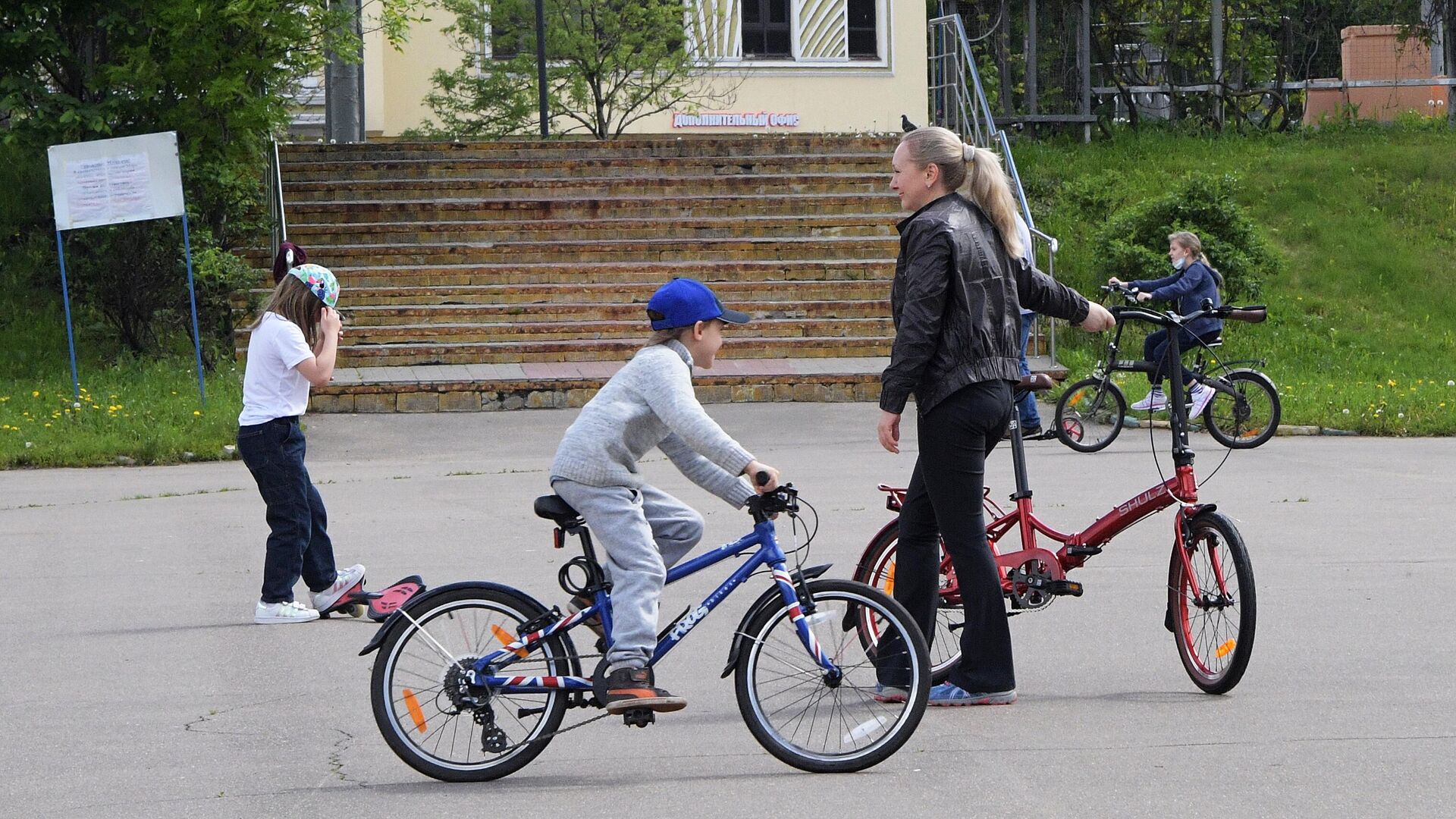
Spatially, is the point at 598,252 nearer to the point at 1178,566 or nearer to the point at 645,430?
the point at 1178,566

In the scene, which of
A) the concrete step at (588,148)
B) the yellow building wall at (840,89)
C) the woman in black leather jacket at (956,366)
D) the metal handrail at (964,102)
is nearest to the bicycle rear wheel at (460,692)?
the woman in black leather jacket at (956,366)

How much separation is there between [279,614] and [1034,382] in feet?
11.8

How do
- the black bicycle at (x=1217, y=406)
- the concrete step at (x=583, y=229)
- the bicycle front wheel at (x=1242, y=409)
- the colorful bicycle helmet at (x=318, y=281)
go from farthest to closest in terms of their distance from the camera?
the concrete step at (x=583, y=229) < the bicycle front wheel at (x=1242, y=409) < the black bicycle at (x=1217, y=406) < the colorful bicycle helmet at (x=318, y=281)

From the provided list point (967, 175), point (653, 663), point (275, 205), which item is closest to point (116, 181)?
point (275, 205)

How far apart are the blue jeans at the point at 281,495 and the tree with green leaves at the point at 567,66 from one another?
1588 cm

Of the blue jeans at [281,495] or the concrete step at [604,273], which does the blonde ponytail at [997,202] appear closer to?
the blue jeans at [281,495]

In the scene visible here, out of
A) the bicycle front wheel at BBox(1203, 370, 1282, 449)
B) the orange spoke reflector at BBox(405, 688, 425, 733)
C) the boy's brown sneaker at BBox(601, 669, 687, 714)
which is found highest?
the boy's brown sneaker at BBox(601, 669, 687, 714)


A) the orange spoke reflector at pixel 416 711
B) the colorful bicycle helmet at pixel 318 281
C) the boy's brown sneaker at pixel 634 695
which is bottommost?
the orange spoke reflector at pixel 416 711

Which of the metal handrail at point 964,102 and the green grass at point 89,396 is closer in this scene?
the green grass at point 89,396

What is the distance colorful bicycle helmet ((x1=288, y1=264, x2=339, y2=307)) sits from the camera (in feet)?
25.8

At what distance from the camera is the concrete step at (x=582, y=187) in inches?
821

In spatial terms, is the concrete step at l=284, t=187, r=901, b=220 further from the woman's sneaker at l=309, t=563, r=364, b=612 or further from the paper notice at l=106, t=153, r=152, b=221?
the woman's sneaker at l=309, t=563, r=364, b=612

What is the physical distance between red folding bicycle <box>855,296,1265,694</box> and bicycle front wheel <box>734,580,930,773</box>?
0.70 m

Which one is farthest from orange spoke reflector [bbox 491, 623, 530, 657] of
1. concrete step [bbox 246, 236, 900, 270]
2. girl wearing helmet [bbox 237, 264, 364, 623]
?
concrete step [bbox 246, 236, 900, 270]
